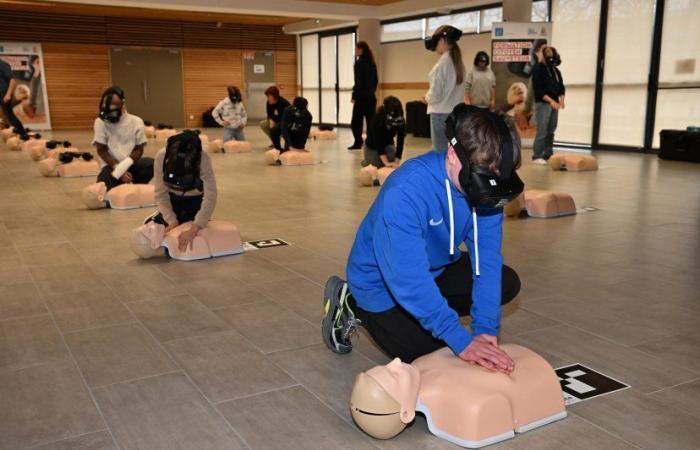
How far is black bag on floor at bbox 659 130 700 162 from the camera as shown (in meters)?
9.17

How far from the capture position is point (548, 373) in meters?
2.11

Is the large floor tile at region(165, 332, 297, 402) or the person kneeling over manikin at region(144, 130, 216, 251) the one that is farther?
the person kneeling over manikin at region(144, 130, 216, 251)

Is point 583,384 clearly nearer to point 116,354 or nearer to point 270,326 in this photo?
point 270,326

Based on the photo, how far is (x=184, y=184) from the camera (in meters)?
3.86

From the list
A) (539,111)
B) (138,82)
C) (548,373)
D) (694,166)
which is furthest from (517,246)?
(138,82)

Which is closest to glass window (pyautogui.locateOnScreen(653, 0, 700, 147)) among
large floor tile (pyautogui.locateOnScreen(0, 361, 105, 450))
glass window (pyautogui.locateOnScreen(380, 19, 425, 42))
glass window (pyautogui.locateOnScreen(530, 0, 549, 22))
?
glass window (pyautogui.locateOnScreen(530, 0, 549, 22))

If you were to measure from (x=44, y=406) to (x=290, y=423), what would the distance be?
838 millimetres

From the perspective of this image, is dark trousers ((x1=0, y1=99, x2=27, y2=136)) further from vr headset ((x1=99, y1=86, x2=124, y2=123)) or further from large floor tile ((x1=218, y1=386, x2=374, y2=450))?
large floor tile ((x1=218, y1=386, x2=374, y2=450))

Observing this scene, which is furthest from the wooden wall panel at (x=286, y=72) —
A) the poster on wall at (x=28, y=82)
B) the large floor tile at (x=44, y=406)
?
the large floor tile at (x=44, y=406)

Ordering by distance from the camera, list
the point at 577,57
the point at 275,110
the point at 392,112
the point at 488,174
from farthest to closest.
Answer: the point at 577,57 → the point at 275,110 → the point at 392,112 → the point at 488,174

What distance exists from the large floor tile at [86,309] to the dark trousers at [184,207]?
813 mm

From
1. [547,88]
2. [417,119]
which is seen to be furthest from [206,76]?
[547,88]

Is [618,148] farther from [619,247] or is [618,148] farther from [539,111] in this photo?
[619,247]

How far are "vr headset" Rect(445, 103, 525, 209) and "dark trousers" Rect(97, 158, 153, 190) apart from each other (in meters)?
4.87
